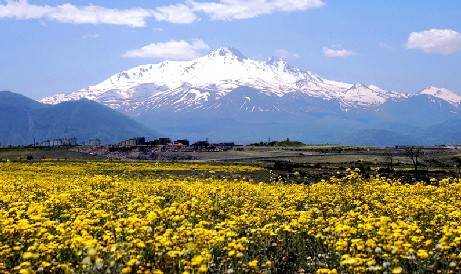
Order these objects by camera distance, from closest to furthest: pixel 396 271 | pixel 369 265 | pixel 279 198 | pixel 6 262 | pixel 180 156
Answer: pixel 396 271 → pixel 369 265 → pixel 6 262 → pixel 279 198 → pixel 180 156

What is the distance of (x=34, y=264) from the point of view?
32.3 ft

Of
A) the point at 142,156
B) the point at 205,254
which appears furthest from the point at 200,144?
the point at 205,254

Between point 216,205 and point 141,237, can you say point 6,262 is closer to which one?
point 141,237

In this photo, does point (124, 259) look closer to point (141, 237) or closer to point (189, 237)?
point (141, 237)

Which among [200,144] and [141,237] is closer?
[141,237]

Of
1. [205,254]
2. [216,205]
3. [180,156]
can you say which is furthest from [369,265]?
[180,156]

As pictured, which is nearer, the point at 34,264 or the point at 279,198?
the point at 34,264

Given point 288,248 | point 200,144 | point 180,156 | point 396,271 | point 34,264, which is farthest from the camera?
point 200,144

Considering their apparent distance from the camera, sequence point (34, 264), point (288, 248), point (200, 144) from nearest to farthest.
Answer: point (34, 264)
point (288, 248)
point (200, 144)

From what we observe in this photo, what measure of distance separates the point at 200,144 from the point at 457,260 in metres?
145

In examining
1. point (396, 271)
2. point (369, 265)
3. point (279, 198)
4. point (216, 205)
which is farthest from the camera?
point (279, 198)

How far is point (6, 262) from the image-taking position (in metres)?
10.6

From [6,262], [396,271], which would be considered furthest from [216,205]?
[396,271]

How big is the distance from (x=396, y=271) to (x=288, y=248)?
17.4 ft
